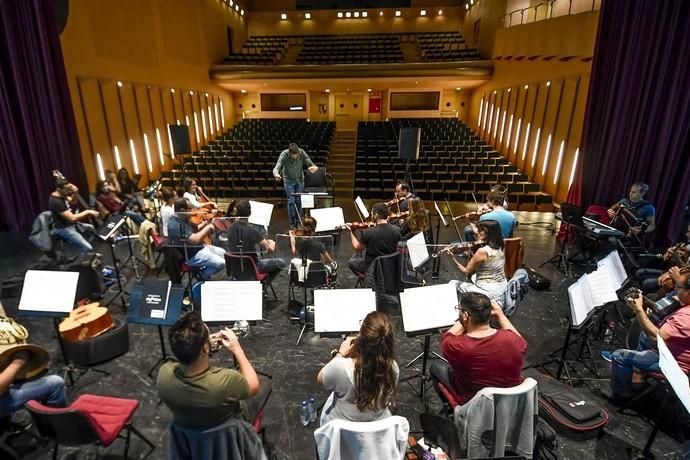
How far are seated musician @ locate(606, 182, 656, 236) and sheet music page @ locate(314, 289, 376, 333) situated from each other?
15.8ft

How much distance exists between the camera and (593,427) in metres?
2.83

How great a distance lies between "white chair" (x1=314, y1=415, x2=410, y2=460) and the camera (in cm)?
178

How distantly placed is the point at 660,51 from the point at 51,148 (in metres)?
11.3

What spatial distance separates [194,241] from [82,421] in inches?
99.8

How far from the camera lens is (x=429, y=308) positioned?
2912mm

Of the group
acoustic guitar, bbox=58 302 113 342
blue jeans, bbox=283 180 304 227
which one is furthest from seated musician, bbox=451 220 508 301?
blue jeans, bbox=283 180 304 227

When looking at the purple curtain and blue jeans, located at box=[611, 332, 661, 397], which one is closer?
blue jeans, located at box=[611, 332, 661, 397]

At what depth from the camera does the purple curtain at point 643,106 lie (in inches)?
231

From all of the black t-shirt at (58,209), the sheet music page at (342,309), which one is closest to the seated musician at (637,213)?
the sheet music page at (342,309)

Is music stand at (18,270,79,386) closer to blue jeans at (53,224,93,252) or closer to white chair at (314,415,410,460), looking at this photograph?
blue jeans at (53,224,93,252)

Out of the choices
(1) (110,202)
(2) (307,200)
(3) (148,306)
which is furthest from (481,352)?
(1) (110,202)

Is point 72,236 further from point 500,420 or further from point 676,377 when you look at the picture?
point 676,377

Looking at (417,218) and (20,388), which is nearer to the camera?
(20,388)

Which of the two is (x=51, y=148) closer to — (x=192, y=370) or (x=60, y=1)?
(x=60, y=1)
